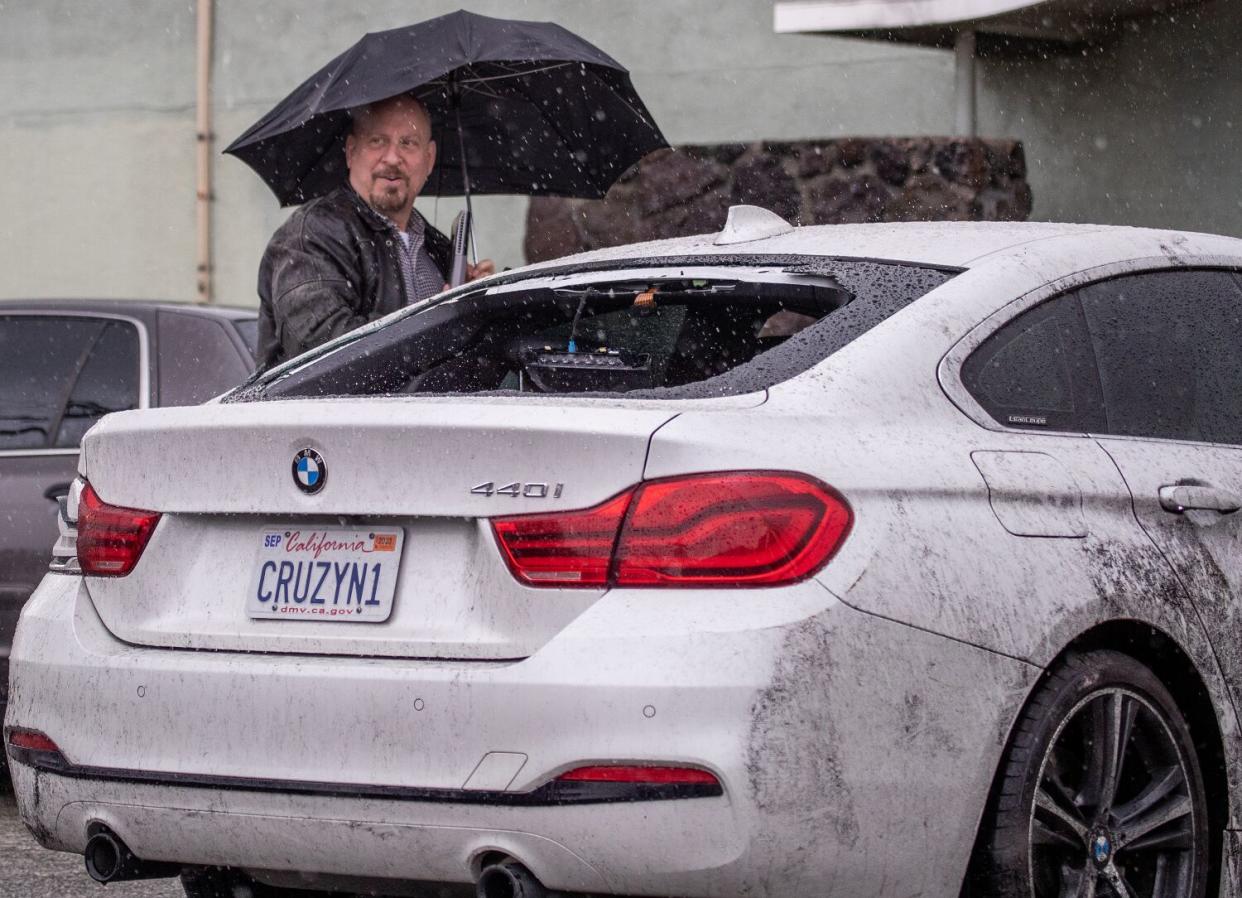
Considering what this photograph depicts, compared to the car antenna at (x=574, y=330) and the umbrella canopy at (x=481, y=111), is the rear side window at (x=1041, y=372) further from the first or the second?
the umbrella canopy at (x=481, y=111)

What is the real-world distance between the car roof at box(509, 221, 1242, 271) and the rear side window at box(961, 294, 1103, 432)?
0.16 meters

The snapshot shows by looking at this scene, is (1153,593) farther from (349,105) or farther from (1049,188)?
(1049,188)

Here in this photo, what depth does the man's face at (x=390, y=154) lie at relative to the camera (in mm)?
6066

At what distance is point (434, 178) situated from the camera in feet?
23.4

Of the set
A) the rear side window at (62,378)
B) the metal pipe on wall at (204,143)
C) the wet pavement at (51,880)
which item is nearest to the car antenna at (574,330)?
the wet pavement at (51,880)

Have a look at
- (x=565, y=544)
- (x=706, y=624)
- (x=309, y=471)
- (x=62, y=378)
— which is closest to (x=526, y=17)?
(x=62, y=378)

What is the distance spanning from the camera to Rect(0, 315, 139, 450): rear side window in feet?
20.7

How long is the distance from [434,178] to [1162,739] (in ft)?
12.9

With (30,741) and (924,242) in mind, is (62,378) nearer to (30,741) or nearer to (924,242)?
(30,741)

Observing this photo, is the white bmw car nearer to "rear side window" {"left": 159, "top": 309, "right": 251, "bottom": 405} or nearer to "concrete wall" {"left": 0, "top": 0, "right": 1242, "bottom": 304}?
"rear side window" {"left": 159, "top": 309, "right": 251, "bottom": 405}

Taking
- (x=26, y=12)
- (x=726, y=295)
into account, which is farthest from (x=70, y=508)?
(x=26, y=12)

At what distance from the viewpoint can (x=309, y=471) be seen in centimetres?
359

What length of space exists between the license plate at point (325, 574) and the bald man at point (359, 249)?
2065mm

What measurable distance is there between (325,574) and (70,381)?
311cm
